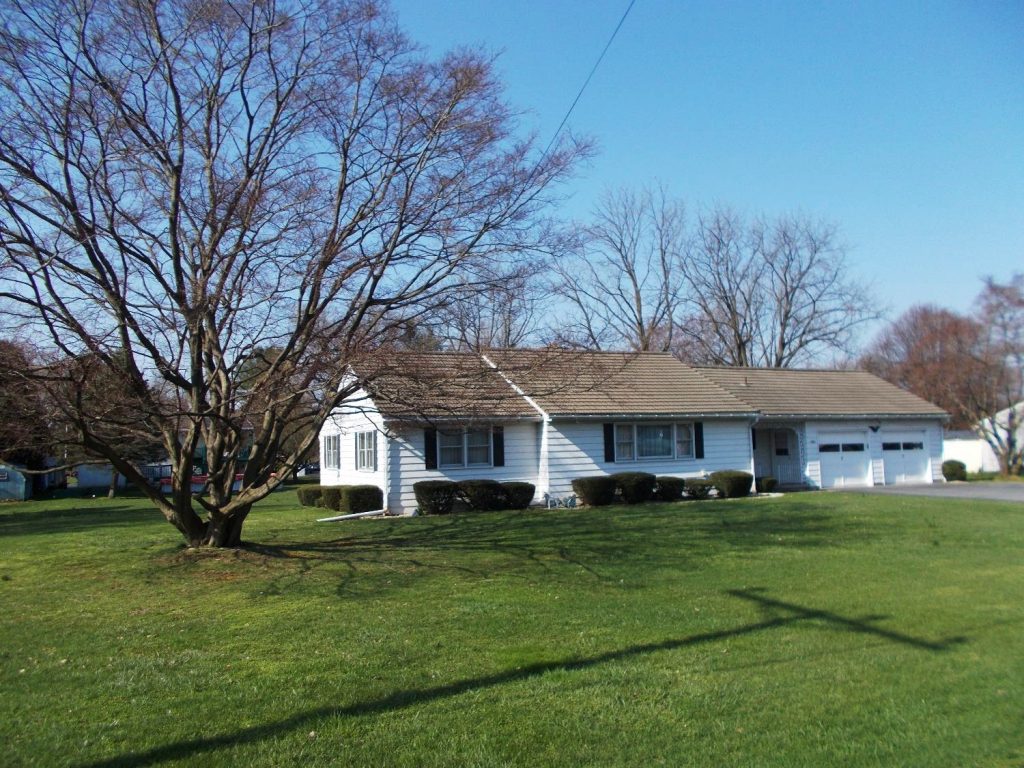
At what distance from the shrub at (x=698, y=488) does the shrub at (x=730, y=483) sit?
0.21 m

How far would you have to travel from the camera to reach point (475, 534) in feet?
52.6

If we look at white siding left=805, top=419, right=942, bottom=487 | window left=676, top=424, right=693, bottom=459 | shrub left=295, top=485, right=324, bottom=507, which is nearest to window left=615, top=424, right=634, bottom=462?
window left=676, top=424, right=693, bottom=459

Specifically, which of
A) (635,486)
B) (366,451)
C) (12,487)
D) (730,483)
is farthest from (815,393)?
(12,487)

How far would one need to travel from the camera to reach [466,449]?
22.5 metres

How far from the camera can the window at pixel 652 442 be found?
24.6m

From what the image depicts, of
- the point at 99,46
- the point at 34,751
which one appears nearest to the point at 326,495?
the point at 99,46

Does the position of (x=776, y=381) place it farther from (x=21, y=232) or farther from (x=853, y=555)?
(x=21, y=232)

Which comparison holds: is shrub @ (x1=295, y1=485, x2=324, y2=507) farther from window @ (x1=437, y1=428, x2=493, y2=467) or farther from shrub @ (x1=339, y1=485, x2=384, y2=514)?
window @ (x1=437, y1=428, x2=493, y2=467)

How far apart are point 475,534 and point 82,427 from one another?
766cm

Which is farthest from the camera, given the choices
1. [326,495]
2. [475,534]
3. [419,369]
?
[326,495]

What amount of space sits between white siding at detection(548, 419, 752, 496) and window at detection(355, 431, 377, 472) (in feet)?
16.4

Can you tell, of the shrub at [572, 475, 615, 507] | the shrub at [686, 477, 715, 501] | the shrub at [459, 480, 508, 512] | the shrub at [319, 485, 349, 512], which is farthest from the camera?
the shrub at [686, 477, 715, 501]

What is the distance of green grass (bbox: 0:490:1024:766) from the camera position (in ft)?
16.7

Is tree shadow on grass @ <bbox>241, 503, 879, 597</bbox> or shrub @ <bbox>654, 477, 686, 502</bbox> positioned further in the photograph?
shrub @ <bbox>654, 477, 686, 502</bbox>
